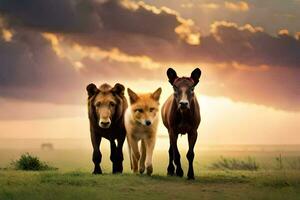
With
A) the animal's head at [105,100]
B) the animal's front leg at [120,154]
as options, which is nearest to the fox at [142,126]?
the animal's front leg at [120,154]

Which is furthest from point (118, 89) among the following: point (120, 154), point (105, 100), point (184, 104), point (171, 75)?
point (184, 104)

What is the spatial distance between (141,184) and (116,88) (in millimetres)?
2222

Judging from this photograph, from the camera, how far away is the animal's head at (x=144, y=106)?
12453 mm

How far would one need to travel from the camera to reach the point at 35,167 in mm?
16562

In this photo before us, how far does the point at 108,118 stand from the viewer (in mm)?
12742

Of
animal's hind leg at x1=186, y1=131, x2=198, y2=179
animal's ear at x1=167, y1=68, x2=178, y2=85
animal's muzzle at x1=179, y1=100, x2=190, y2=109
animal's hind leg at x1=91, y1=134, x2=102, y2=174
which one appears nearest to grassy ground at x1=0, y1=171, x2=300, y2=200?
animal's hind leg at x1=91, y1=134, x2=102, y2=174

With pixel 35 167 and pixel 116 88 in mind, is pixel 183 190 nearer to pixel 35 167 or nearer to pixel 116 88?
pixel 116 88

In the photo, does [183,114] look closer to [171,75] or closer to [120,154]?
[171,75]

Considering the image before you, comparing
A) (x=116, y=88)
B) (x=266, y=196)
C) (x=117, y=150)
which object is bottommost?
(x=266, y=196)

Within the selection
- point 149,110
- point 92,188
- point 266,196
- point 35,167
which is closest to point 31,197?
point 92,188

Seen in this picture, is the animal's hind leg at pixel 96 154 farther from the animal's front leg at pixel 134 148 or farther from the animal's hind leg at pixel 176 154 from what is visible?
the animal's hind leg at pixel 176 154

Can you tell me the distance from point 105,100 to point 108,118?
0.42 meters

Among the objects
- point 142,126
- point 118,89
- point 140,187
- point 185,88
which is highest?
point 118,89

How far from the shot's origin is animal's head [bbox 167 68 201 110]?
1241 centimetres
